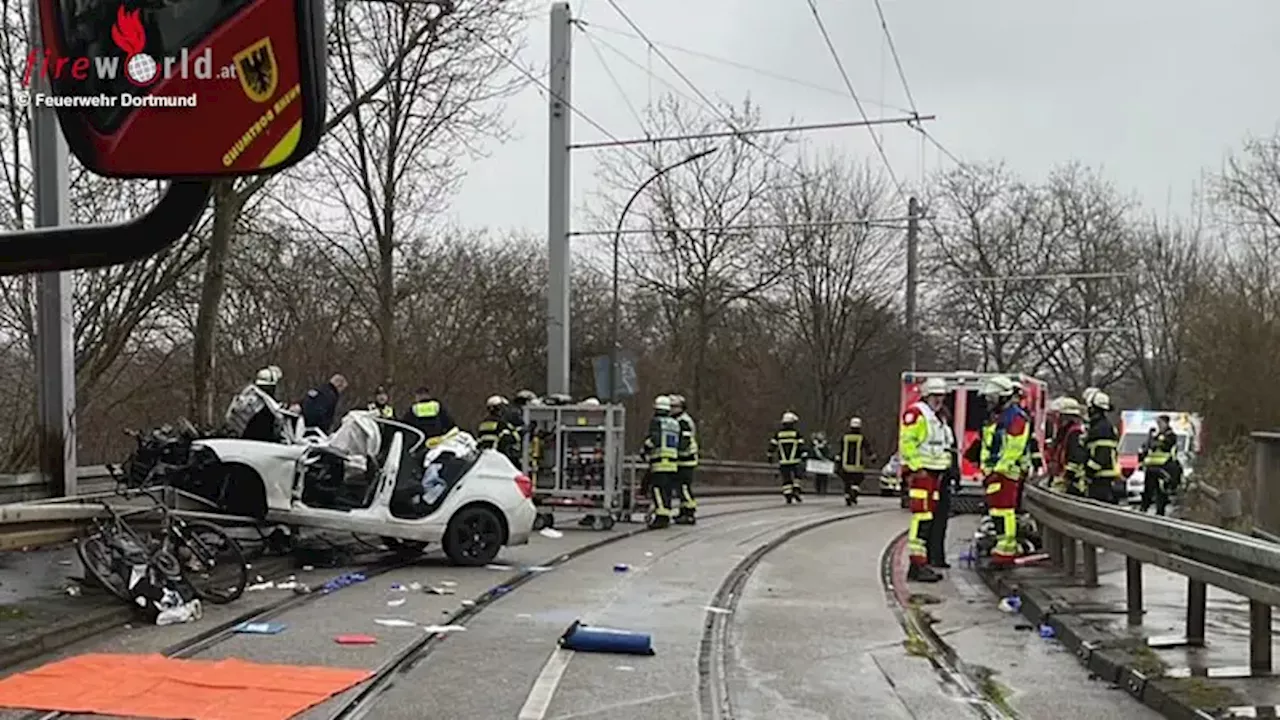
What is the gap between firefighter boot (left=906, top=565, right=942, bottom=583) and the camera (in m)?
12.7

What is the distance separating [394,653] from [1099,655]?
4397mm

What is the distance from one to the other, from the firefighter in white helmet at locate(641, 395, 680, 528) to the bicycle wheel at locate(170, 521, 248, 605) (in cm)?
803

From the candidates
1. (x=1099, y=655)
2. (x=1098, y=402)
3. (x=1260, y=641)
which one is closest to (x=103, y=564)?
(x=1099, y=655)

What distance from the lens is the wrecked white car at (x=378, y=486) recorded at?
40.6 feet

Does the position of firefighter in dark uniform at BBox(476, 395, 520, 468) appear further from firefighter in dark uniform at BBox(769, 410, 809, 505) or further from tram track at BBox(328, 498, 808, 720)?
firefighter in dark uniform at BBox(769, 410, 809, 505)

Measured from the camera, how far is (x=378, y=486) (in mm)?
13008

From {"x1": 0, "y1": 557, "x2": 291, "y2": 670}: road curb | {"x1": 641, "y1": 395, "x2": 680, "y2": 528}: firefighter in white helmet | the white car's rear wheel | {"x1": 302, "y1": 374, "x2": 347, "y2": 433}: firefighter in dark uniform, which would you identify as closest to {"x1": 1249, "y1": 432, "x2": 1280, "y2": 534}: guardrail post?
{"x1": 641, "y1": 395, "x2": 680, "y2": 528}: firefighter in white helmet

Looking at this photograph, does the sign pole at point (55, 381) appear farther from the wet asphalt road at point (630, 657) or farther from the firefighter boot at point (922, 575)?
the firefighter boot at point (922, 575)

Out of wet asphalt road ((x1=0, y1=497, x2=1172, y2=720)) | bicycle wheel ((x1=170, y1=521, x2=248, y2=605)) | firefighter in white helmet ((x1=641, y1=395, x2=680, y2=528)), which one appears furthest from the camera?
firefighter in white helmet ((x1=641, y1=395, x2=680, y2=528))

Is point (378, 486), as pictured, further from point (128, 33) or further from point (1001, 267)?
point (1001, 267)

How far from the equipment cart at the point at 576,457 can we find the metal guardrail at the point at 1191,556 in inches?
327

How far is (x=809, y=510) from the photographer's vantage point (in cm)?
2408

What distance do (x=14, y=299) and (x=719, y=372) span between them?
27467 millimetres

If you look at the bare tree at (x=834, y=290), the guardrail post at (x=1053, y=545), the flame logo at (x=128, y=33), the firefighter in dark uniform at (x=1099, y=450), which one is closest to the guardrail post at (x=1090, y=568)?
the guardrail post at (x=1053, y=545)
